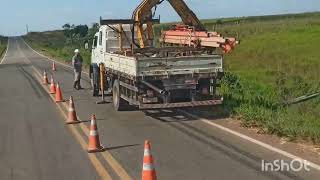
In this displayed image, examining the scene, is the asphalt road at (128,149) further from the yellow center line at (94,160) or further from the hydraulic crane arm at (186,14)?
the hydraulic crane arm at (186,14)

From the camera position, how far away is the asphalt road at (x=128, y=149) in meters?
8.83

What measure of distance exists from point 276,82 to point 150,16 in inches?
278

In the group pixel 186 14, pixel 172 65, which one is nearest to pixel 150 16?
pixel 186 14

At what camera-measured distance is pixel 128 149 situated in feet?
35.3

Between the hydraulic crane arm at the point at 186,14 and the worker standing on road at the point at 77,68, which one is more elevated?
the hydraulic crane arm at the point at 186,14

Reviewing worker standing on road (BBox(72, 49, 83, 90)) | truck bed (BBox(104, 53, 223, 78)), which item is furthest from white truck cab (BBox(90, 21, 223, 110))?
worker standing on road (BBox(72, 49, 83, 90))

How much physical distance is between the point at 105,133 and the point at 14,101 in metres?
8.75

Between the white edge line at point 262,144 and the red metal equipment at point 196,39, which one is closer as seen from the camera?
the white edge line at point 262,144

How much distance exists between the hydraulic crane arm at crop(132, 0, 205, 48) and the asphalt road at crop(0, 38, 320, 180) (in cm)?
346

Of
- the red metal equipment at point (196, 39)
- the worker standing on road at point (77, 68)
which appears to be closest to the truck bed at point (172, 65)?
the red metal equipment at point (196, 39)

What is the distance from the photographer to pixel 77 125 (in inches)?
551

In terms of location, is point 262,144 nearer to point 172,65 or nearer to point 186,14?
point 172,65

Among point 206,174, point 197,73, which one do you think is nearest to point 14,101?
point 197,73

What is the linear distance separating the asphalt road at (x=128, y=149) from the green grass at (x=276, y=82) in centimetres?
116
